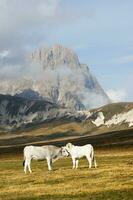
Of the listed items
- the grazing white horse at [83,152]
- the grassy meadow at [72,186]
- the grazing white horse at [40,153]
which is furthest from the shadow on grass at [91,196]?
the grazing white horse at [83,152]

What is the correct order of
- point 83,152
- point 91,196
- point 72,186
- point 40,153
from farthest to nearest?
point 40,153 → point 83,152 → point 72,186 → point 91,196

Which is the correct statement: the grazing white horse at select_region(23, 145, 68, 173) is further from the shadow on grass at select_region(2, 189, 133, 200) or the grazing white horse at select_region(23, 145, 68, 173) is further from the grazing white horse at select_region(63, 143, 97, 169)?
the shadow on grass at select_region(2, 189, 133, 200)

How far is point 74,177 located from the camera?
142 feet

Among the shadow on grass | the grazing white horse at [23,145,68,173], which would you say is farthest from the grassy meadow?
the grazing white horse at [23,145,68,173]

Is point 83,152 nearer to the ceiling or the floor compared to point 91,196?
nearer to the ceiling

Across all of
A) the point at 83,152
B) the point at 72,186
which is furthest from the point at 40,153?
the point at 72,186

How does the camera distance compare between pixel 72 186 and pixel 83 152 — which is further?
pixel 83 152

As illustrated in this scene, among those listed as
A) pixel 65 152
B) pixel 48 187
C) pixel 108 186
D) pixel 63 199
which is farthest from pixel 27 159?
pixel 63 199

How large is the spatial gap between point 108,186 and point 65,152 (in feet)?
64.1

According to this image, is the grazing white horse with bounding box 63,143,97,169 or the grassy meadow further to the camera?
the grazing white horse with bounding box 63,143,97,169

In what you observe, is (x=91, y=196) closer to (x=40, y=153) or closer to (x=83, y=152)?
(x=83, y=152)

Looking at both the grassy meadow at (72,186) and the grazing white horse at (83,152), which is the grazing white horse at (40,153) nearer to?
the grazing white horse at (83,152)

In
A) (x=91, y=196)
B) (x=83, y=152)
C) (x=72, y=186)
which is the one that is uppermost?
(x=83, y=152)

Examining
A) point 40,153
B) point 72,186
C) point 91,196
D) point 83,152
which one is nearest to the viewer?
point 91,196
